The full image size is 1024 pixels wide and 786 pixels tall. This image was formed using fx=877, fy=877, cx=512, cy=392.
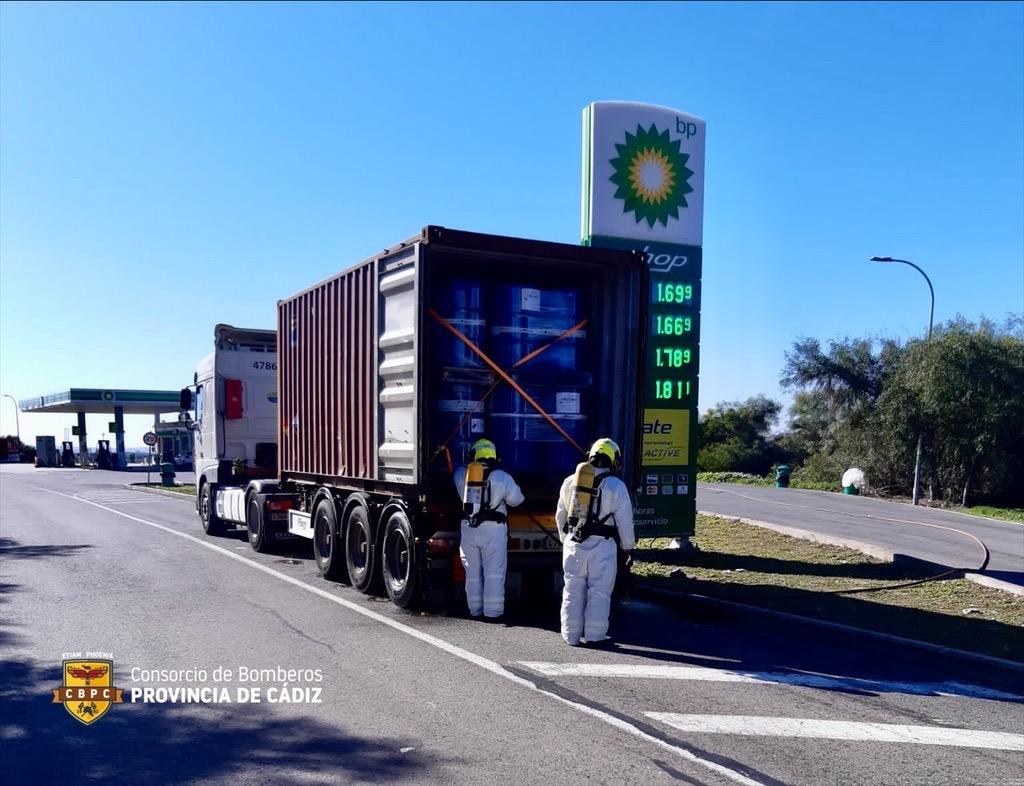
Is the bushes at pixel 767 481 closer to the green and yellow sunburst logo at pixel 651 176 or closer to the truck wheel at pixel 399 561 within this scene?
the green and yellow sunburst logo at pixel 651 176

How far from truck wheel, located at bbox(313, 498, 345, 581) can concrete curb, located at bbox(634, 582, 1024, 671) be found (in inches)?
148

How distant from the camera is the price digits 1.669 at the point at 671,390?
533 inches

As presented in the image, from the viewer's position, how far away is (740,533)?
1645cm

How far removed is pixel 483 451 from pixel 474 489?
1.30ft

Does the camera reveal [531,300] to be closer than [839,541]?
Yes

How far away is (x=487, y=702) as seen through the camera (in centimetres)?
588

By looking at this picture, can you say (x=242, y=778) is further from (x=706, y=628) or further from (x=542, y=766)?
(x=706, y=628)

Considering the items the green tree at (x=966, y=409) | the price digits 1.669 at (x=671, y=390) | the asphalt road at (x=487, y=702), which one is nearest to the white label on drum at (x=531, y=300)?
the asphalt road at (x=487, y=702)

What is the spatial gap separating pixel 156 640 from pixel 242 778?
3300 mm

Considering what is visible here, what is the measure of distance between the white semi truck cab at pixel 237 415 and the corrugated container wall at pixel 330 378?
2580 mm

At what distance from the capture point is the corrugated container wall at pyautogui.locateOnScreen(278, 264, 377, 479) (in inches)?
388

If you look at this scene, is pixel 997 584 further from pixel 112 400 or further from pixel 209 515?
pixel 112 400

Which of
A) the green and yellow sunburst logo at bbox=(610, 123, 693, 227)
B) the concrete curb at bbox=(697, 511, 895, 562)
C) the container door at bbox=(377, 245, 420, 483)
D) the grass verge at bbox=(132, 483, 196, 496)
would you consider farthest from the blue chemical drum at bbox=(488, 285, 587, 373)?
the grass verge at bbox=(132, 483, 196, 496)

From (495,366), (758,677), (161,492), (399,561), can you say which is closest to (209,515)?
(399,561)
